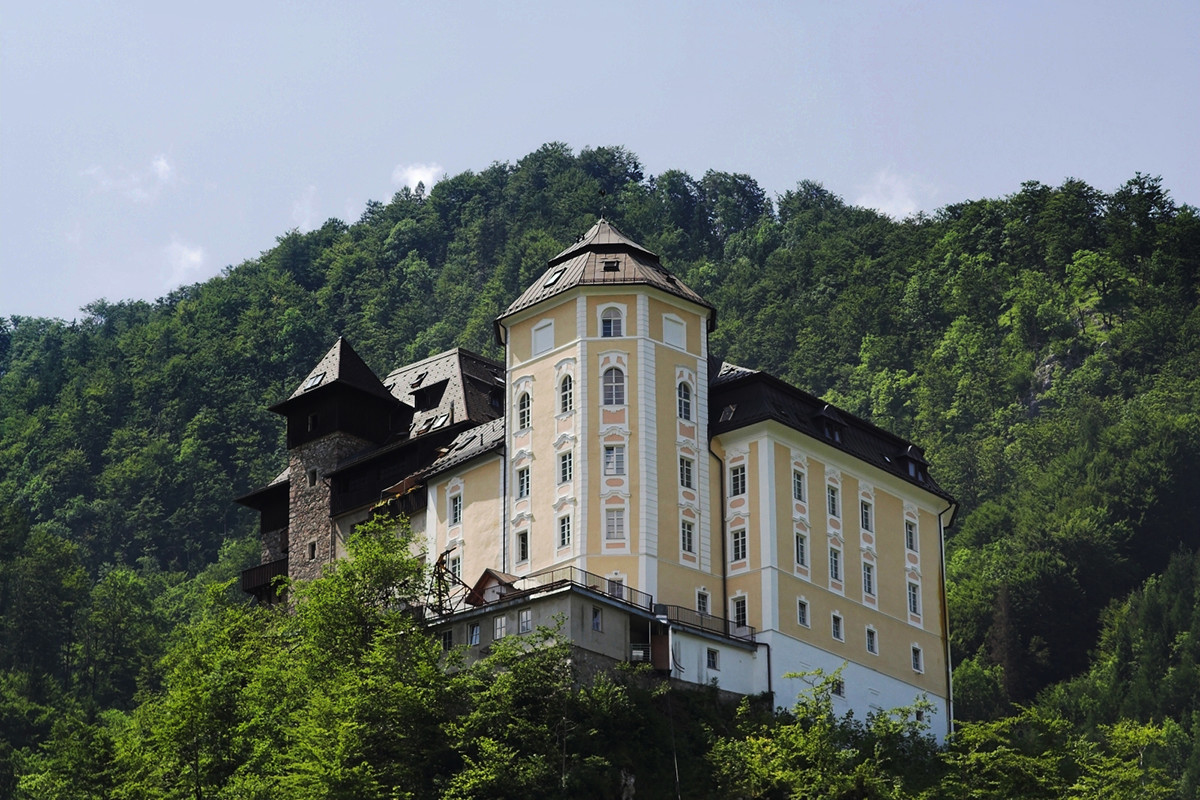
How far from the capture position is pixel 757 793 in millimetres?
63938

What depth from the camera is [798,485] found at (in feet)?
252

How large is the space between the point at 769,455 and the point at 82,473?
354 feet

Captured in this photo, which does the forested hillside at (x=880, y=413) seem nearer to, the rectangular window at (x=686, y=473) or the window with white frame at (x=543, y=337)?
the window with white frame at (x=543, y=337)

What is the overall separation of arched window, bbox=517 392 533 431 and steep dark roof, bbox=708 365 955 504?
6.99 m

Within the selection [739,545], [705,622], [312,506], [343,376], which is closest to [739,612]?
[705,622]

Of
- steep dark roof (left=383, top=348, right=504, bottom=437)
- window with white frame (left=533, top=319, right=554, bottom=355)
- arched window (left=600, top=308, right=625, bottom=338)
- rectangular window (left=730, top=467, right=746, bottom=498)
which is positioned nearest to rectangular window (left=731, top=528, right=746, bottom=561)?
rectangular window (left=730, top=467, right=746, bottom=498)

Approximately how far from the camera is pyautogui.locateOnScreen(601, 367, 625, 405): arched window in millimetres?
75062

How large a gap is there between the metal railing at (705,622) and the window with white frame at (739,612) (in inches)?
9.1

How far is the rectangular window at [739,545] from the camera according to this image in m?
74.9

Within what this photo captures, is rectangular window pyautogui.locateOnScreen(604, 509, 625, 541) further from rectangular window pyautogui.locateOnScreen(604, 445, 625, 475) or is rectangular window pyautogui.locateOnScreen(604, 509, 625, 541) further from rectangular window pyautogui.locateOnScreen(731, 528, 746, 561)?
rectangular window pyautogui.locateOnScreen(731, 528, 746, 561)

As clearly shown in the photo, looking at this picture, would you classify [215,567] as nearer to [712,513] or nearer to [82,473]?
[82,473]

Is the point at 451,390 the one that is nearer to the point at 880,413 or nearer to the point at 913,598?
the point at 913,598

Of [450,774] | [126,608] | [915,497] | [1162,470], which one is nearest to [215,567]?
[126,608]

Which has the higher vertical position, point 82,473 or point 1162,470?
point 82,473
